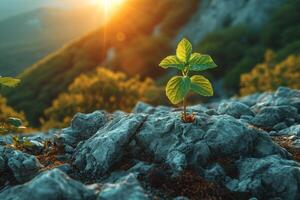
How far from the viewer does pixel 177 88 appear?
11.5 meters

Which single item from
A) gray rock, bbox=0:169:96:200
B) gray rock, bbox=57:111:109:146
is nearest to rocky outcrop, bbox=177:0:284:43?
gray rock, bbox=57:111:109:146

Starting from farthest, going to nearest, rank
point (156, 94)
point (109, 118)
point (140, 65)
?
point (140, 65) < point (156, 94) < point (109, 118)

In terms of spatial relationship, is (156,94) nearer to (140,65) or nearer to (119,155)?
(140,65)

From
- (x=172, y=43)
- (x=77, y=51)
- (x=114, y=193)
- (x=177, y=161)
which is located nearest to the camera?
(x=114, y=193)

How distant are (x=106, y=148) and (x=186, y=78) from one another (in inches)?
95.0

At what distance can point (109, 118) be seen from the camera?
48.0 ft

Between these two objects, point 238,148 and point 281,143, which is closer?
point 238,148

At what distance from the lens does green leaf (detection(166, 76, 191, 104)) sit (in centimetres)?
1139

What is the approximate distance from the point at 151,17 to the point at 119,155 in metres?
159

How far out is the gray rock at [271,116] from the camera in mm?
15195

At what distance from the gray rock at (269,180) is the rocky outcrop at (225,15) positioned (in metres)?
118

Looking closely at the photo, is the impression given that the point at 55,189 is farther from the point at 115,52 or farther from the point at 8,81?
the point at 115,52

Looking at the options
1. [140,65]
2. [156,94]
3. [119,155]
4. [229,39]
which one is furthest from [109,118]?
[140,65]

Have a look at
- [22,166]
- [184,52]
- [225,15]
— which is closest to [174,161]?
[184,52]
